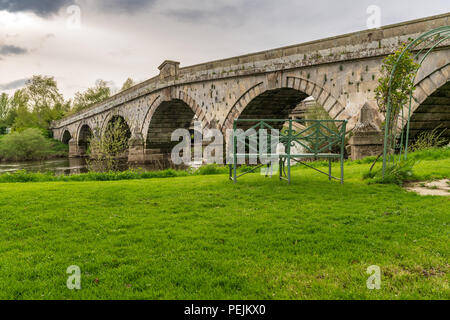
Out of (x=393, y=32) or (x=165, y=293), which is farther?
(x=393, y=32)

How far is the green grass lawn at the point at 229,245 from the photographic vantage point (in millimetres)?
2264

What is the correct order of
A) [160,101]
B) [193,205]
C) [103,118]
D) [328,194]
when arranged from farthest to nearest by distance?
[103,118] < [160,101] < [328,194] < [193,205]

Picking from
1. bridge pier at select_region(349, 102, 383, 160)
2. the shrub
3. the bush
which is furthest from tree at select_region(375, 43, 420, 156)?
the bush

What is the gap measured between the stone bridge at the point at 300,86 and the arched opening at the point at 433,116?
3 cm

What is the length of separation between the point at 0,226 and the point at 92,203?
1.19 metres

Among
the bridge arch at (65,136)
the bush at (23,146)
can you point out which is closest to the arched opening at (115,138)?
the bush at (23,146)

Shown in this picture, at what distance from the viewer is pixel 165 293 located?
2203 mm

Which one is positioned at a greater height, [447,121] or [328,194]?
[447,121]

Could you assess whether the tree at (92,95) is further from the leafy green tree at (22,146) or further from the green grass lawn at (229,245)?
the green grass lawn at (229,245)

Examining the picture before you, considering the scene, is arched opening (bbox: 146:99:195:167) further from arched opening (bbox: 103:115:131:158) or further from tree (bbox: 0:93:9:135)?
tree (bbox: 0:93:9:135)

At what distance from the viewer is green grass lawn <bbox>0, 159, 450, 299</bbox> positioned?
226cm

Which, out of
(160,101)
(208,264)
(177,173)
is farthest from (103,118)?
(208,264)

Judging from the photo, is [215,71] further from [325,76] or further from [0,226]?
[0,226]

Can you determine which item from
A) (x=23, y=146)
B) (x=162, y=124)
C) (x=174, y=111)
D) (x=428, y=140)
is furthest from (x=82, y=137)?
(x=428, y=140)
